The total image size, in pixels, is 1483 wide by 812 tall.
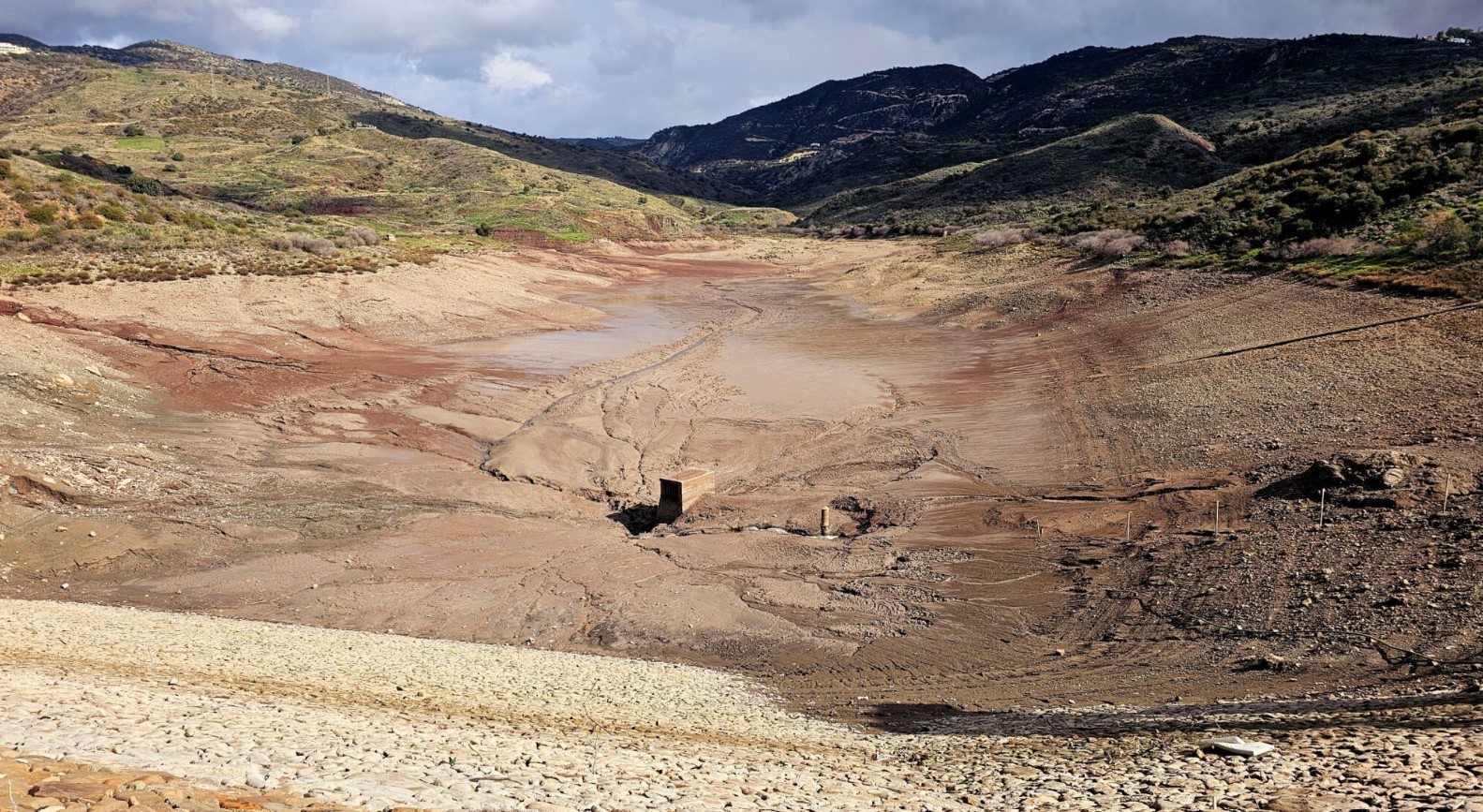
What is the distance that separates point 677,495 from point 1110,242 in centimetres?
3356

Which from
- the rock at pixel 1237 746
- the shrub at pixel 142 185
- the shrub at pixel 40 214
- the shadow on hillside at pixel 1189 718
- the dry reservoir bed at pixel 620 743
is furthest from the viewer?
the shrub at pixel 142 185

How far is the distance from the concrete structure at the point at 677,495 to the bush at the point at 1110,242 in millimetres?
30428

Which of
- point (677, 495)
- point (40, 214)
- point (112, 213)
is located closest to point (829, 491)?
point (677, 495)

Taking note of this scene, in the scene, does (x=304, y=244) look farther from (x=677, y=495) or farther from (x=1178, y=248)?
(x=1178, y=248)

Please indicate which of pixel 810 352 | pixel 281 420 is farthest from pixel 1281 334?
pixel 281 420

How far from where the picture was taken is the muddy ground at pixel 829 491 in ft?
41.0

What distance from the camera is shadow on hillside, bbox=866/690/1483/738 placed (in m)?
8.20

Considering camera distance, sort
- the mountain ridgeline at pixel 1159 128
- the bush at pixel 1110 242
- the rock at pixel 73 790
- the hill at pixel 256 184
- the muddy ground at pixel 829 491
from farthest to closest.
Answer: the mountain ridgeline at pixel 1159 128, the bush at pixel 1110 242, the hill at pixel 256 184, the muddy ground at pixel 829 491, the rock at pixel 73 790

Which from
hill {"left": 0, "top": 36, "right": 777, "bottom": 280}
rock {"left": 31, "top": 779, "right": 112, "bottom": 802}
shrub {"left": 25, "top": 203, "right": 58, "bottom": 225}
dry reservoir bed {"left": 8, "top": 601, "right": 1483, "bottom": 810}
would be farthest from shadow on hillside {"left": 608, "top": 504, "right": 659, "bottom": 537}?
shrub {"left": 25, "top": 203, "right": 58, "bottom": 225}

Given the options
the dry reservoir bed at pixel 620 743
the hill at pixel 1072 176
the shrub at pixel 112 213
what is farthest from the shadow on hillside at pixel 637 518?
the hill at pixel 1072 176

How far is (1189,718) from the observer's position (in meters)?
9.16

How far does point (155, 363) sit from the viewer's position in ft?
92.3

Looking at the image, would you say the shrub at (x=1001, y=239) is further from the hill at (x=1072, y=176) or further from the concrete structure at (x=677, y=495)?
the concrete structure at (x=677, y=495)

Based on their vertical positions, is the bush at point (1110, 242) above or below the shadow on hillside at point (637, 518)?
above
